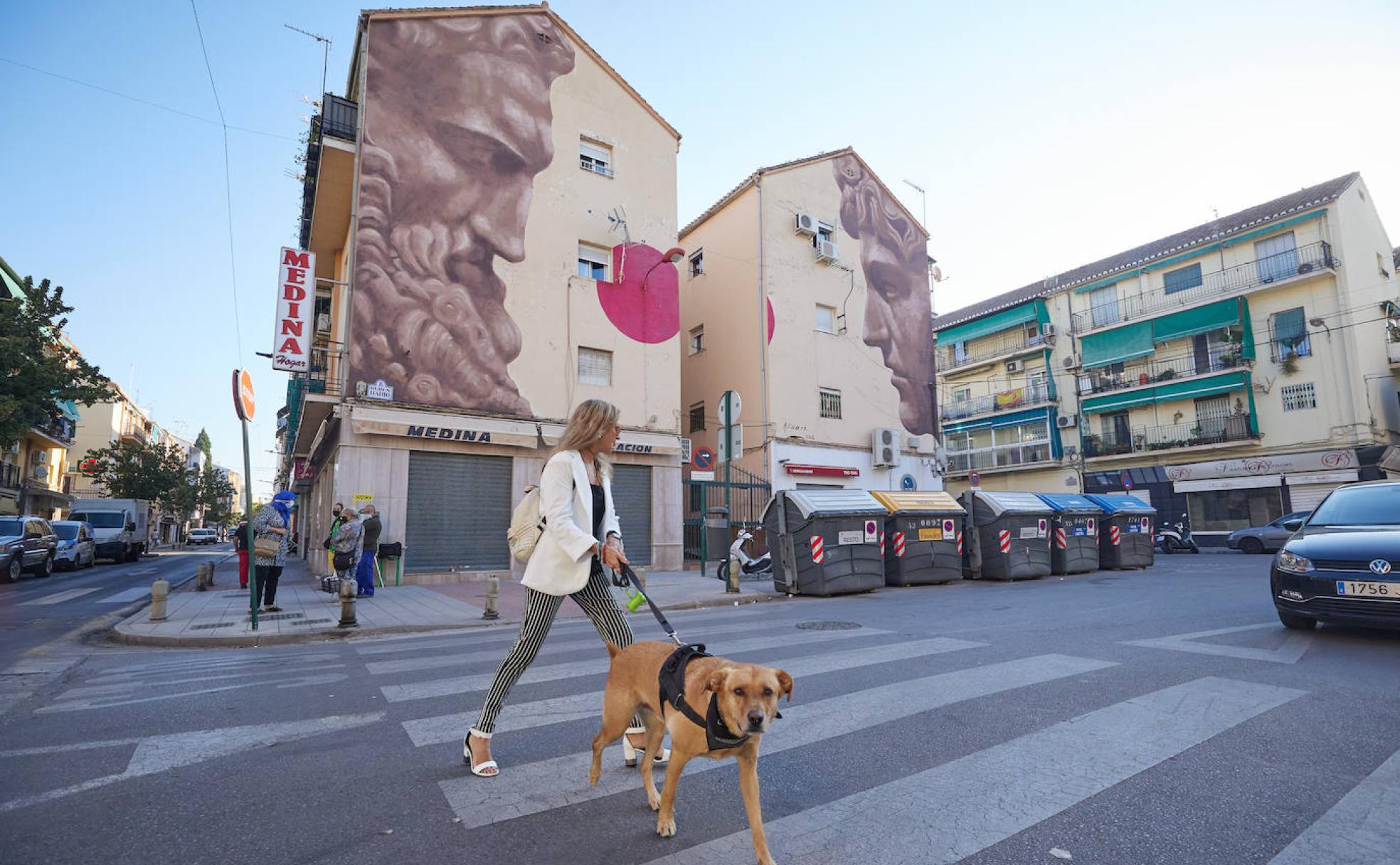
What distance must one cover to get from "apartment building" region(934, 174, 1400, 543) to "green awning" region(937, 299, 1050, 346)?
0.11 metres

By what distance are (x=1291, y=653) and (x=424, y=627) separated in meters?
9.34

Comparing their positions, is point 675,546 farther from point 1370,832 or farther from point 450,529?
point 1370,832

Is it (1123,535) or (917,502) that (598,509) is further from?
(1123,535)

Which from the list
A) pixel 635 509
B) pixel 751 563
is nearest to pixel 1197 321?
pixel 751 563

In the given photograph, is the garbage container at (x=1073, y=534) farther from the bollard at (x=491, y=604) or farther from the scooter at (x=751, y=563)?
the bollard at (x=491, y=604)

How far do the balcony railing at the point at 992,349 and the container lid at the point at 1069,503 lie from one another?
23.7 meters

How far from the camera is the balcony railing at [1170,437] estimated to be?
30328 millimetres

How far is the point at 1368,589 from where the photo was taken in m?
5.95

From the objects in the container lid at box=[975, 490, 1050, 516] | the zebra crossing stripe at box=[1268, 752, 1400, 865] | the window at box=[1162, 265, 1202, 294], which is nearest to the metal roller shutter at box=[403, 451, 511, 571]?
the container lid at box=[975, 490, 1050, 516]

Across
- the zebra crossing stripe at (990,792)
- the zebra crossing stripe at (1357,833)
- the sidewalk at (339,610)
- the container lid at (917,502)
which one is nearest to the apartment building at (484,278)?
the sidewalk at (339,610)

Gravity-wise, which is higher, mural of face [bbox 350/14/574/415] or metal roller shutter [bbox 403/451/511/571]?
mural of face [bbox 350/14/574/415]

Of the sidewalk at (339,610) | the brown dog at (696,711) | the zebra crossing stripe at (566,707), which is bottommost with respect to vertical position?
the sidewalk at (339,610)

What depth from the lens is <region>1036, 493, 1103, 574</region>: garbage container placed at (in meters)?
16.3

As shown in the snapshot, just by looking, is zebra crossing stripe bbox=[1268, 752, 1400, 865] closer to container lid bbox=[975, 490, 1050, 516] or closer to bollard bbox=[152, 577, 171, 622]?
bollard bbox=[152, 577, 171, 622]
